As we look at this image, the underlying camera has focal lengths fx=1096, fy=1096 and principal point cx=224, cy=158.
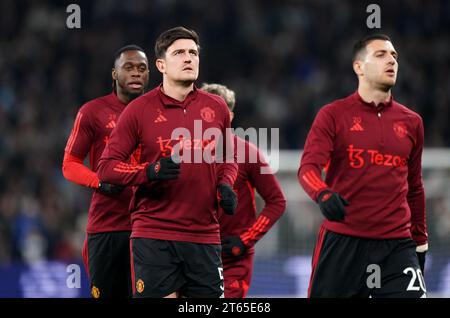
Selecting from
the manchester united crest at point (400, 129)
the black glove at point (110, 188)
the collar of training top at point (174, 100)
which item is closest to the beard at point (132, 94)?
the black glove at point (110, 188)

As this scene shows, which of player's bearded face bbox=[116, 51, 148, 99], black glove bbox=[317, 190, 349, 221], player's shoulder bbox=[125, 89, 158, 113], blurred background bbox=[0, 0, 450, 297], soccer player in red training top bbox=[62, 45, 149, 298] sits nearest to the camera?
black glove bbox=[317, 190, 349, 221]

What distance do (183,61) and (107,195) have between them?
54.6 inches

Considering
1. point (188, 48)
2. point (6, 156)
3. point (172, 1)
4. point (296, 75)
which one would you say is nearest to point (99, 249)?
point (188, 48)

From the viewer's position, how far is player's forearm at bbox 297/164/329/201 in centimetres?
665

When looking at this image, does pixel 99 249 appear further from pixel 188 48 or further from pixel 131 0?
pixel 131 0

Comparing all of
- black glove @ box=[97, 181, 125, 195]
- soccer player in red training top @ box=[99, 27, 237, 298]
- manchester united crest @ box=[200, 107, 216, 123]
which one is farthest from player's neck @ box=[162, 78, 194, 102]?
black glove @ box=[97, 181, 125, 195]

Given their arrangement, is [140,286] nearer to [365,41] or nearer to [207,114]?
[207,114]

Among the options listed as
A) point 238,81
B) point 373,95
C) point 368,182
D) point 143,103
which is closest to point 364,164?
point 368,182

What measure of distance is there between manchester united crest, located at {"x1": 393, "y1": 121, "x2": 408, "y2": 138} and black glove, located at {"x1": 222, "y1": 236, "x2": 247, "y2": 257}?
153 cm

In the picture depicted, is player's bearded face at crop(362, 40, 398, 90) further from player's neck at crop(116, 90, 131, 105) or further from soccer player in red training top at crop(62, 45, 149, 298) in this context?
player's neck at crop(116, 90, 131, 105)

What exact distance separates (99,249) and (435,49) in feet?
37.9

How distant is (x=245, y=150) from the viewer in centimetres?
814

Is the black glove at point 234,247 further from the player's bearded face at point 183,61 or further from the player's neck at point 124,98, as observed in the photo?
the player's bearded face at point 183,61

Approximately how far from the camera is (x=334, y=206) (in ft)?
21.0
